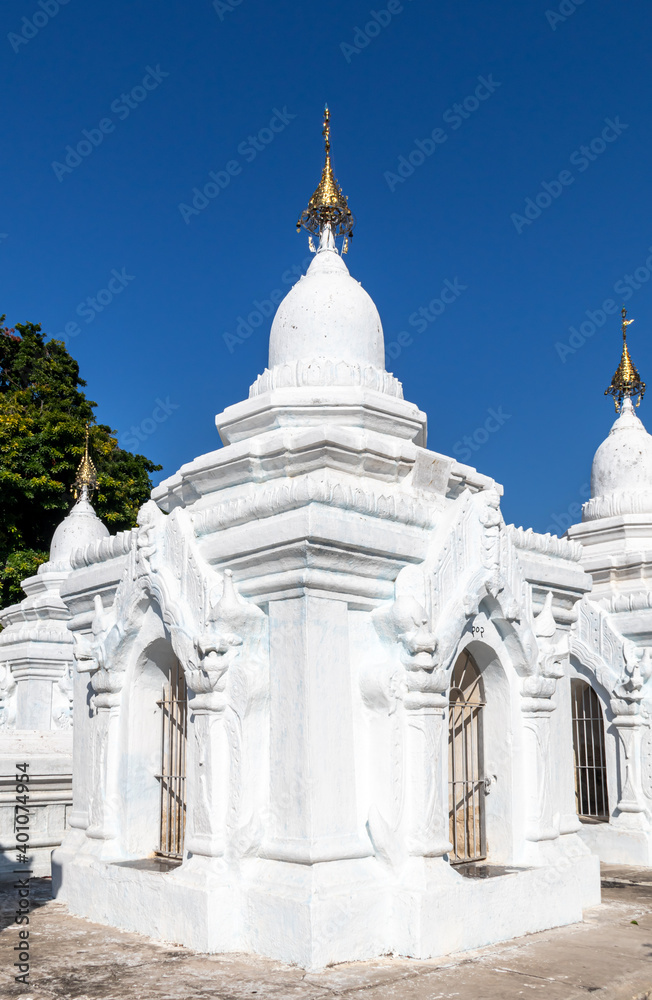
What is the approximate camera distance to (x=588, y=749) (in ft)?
48.7

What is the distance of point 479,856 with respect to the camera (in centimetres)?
919

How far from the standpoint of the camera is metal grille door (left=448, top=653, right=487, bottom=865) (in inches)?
363

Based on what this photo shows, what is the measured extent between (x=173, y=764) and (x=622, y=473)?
32.5 feet

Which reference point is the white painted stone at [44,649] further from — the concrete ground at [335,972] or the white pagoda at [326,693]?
the concrete ground at [335,972]

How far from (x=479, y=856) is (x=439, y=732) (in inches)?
70.0

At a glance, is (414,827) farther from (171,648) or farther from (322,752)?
(171,648)

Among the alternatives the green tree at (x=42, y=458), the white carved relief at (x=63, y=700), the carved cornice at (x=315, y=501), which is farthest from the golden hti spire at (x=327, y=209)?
the green tree at (x=42, y=458)

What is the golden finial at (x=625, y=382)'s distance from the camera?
57.1ft

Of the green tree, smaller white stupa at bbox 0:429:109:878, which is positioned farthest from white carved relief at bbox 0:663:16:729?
the green tree

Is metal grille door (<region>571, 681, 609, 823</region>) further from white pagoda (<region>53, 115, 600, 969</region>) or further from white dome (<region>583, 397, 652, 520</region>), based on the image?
white pagoda (<region>53, 115, 600, 969</region>)

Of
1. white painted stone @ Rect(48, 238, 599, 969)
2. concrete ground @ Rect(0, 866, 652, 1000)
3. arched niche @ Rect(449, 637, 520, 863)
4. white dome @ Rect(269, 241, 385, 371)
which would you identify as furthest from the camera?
white dome @ Rect(269, 241, 385, 371)

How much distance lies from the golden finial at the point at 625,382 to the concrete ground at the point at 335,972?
10.7 metres

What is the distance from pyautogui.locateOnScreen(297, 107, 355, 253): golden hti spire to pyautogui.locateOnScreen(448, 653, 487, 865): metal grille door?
16.7ft

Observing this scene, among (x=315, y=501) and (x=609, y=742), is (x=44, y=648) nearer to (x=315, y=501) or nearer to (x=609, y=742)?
(x=609, y=742)
